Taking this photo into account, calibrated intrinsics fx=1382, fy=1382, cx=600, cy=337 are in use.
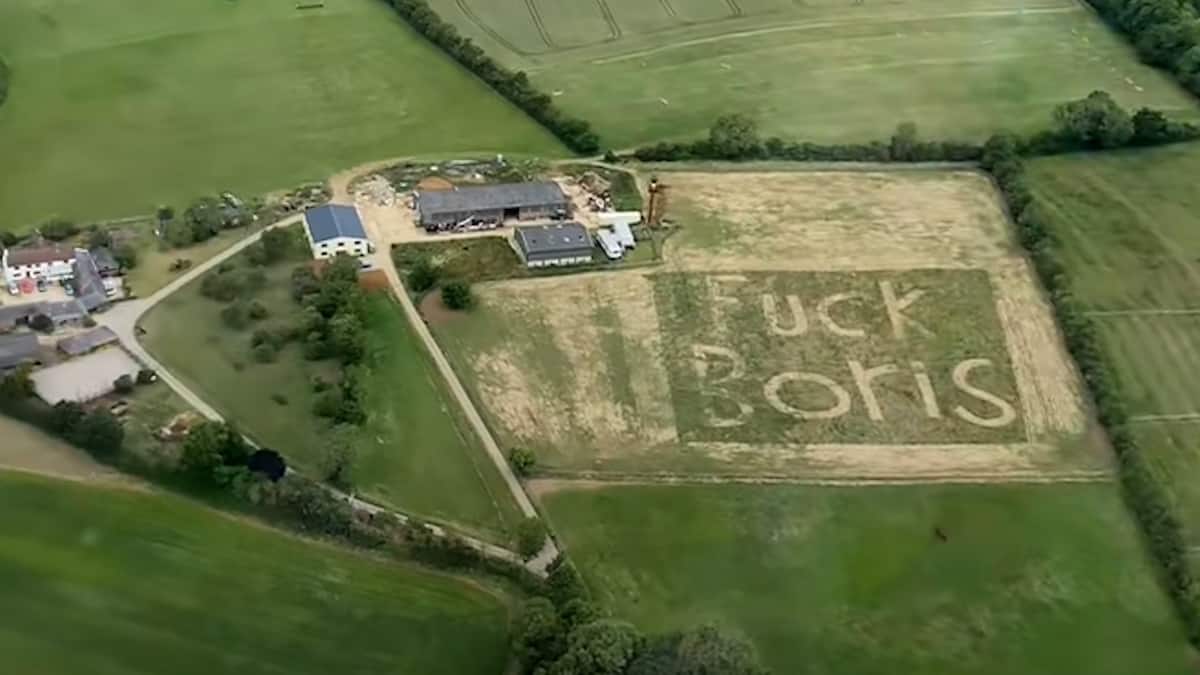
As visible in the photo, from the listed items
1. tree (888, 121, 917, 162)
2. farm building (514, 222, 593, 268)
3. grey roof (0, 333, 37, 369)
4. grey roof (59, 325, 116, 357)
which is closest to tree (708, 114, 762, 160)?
tree (888, 121, 917, 162)

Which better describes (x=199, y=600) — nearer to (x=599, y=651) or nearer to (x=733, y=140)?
(x=599, y=651)

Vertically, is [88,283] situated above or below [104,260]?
above

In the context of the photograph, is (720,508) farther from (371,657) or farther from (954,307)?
(954,307)

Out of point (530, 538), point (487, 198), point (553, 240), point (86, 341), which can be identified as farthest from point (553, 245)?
point (86, 341)

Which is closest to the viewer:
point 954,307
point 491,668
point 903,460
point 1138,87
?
point 491,668

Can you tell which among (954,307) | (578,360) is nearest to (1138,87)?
(954,307)

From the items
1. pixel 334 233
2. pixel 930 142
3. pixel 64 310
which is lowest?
pixel 930 142
